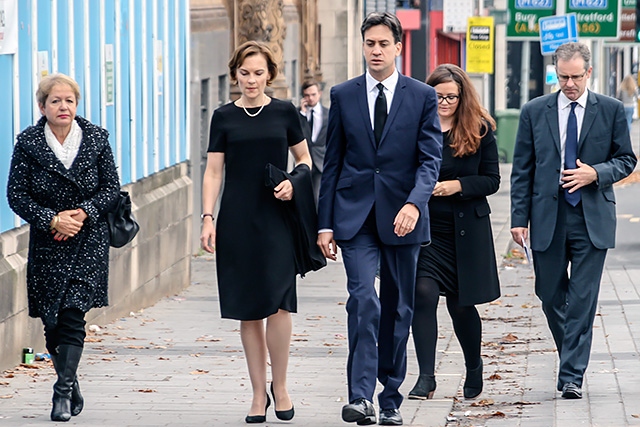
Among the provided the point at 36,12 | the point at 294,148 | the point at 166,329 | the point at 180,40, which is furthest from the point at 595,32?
the point at 294,148

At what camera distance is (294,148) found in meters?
7.45

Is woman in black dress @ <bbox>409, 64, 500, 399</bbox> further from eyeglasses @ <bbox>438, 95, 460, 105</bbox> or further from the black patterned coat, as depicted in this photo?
the black patterned coat

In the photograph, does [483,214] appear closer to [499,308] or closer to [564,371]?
[564,371]

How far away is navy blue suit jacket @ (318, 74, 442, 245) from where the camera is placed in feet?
23.4

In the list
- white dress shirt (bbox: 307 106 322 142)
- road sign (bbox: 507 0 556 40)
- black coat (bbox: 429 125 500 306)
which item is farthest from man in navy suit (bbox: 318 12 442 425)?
road sign (bbox: 507 0 556 40)

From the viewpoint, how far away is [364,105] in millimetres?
7164

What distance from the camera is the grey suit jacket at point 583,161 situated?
7.88 m

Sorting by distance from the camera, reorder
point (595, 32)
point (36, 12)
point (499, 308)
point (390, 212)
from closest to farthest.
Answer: point (390, 212) < point (36, 12) < point (499, 308) < point (595, 32)

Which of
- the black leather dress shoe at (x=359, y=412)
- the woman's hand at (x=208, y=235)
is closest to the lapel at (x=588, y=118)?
the black leather dress shoe at (x=359, y=412)

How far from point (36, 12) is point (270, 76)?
2753 mm

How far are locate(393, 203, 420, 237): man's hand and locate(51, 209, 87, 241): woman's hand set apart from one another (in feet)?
4.87

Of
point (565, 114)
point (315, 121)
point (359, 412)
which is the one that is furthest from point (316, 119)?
point (359, 412)

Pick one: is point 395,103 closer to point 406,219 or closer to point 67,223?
point 406,219

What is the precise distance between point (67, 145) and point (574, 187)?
2505 mm
